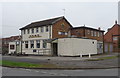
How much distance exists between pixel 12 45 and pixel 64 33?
15.0m

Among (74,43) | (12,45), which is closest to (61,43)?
(74,43)

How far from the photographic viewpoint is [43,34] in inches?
1463

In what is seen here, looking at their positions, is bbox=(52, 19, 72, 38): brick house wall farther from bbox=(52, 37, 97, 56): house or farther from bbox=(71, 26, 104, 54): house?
bbox=(52, 37, 97, 56): house

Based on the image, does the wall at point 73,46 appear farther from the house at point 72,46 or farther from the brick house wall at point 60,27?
the brick house wall at point 60,27

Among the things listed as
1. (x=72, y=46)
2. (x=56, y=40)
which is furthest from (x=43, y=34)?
(x=72, y=46)

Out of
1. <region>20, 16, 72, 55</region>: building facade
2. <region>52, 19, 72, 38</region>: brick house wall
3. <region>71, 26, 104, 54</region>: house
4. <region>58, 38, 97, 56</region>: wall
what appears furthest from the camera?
<region>71, 26, 104, 54</region>: house

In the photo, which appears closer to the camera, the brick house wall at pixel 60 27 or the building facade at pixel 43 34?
the building facade at pixel 43 34

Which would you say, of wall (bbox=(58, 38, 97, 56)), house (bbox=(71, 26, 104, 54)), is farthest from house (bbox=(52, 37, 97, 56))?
house (bbox=(71, 26, 104, 54))

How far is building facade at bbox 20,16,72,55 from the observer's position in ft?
118

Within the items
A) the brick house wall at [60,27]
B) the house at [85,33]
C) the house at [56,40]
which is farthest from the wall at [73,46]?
the house at [85,33]

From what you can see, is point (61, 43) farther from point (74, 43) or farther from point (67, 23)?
point (67, 23)

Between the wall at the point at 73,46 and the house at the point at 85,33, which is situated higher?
the house at the point at 85,33

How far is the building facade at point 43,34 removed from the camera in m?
36.1

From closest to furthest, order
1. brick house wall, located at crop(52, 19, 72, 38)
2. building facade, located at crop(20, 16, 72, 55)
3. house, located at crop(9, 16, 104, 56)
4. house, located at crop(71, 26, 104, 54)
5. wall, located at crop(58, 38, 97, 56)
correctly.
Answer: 1. wall, located at crop(58, 38, 97, 56)
2. house, located at crop(9, 16, 104, 56)
3. building facade, located at crop(20, 16, 72, 55)
4. brick house wall, located at crop(52, 19, 72, 38)
5. house, located at crop(71, 26, 104, 54)
